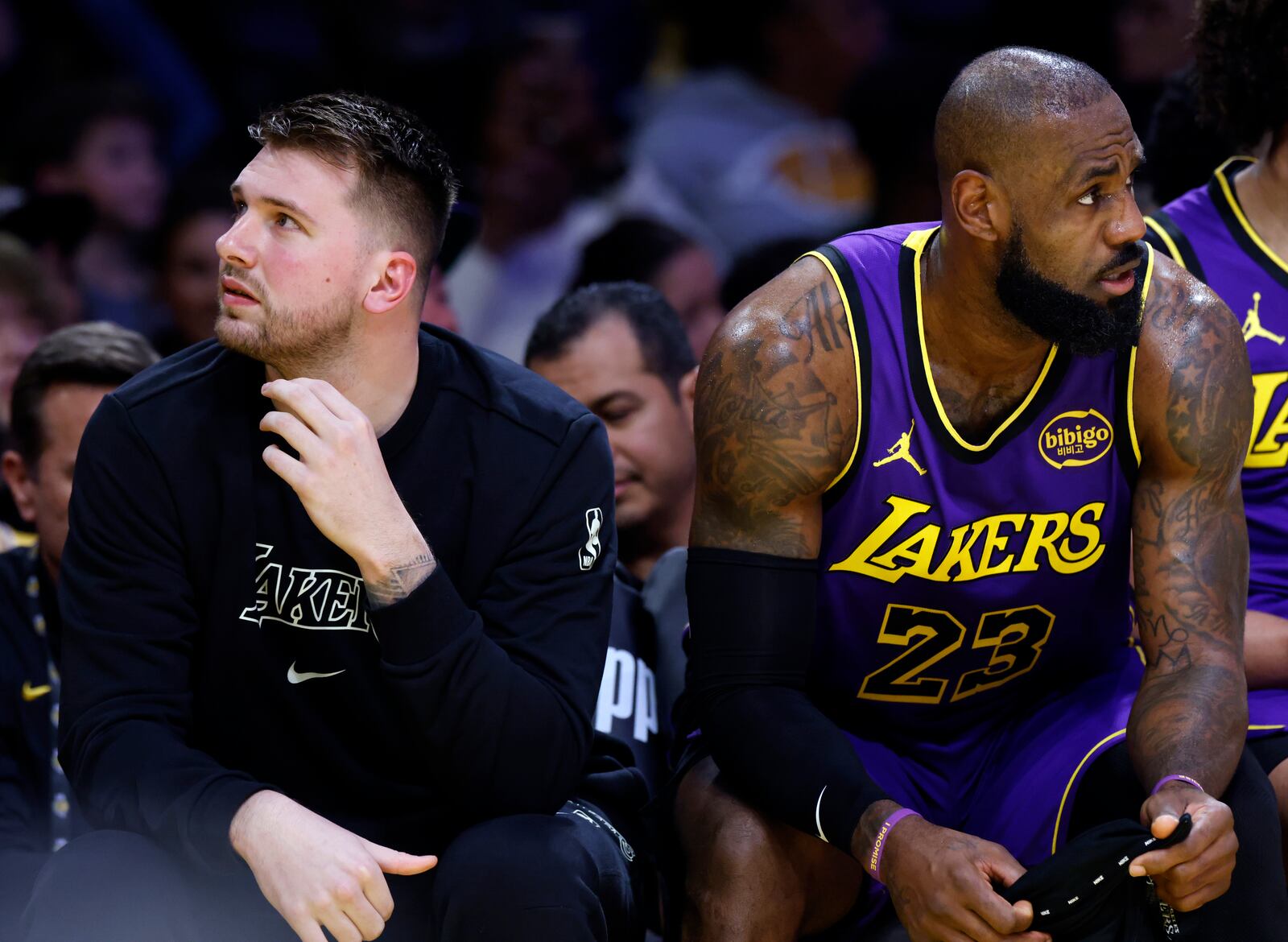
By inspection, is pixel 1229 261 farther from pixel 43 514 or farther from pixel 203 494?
pixel 43 514

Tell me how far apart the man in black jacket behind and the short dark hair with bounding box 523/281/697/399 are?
1.21 m

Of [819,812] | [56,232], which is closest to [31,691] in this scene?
[819,812]

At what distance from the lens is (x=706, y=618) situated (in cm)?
268

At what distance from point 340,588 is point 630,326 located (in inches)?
63.7

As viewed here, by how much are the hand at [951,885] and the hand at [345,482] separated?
80cm

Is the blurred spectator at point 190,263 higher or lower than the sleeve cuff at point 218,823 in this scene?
higher

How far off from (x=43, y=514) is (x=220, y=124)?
11.4 ft

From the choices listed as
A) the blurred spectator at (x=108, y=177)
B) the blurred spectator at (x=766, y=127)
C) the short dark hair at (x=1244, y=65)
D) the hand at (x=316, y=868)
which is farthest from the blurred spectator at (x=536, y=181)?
the hand at (x=316, y=868)

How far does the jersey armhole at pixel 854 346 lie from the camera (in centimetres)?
268

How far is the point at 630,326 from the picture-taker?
3986 millimetres

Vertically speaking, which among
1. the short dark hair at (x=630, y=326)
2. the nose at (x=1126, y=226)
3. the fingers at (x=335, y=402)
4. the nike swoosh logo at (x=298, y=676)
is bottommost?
the nike swoosh logo at (x=298, y=676)

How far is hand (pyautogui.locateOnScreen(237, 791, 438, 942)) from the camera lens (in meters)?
2.20

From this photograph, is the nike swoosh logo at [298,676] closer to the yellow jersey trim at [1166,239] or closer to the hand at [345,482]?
the hand at [345,482]

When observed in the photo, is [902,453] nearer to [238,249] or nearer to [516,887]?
[516,887]
